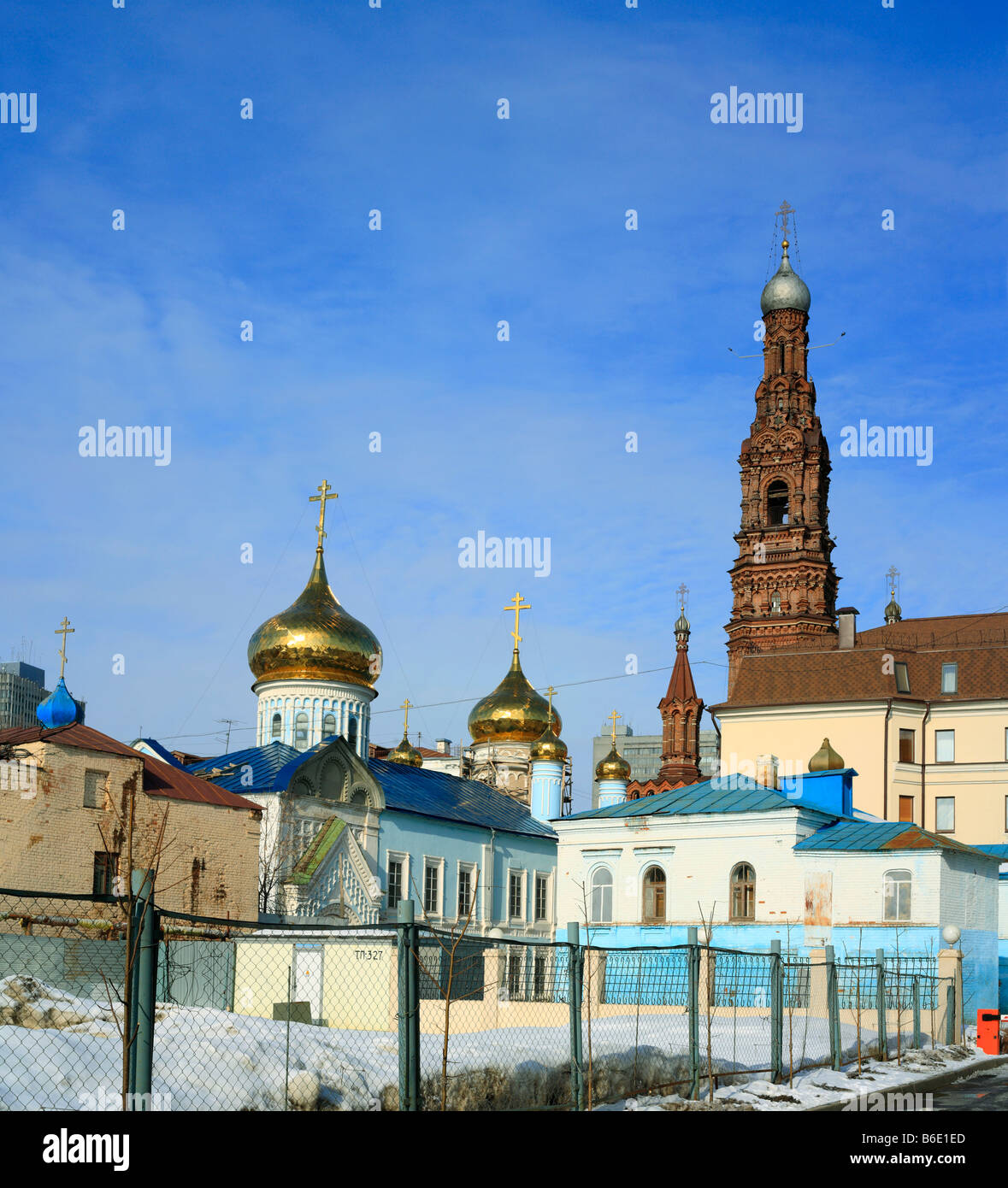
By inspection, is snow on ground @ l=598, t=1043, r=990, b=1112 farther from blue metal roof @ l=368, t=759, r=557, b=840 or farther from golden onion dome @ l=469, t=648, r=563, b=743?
golden onion dome @ l=469, t=648, r=563, b=743

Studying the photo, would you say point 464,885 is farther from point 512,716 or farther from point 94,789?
point 94,789

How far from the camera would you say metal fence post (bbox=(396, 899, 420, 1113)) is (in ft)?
30.6

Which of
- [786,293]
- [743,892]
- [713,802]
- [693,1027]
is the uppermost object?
[786,293]

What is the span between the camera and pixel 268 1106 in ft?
33.6

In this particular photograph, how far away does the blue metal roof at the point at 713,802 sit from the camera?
30.7m

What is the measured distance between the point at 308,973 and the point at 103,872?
7.23m

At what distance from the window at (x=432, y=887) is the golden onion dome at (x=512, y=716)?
51.0 ft

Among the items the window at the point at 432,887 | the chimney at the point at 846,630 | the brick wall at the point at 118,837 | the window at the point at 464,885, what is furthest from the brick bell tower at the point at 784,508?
the brick wall at the point at 118,837

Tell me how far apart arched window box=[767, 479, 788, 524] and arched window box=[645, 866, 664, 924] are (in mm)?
48864

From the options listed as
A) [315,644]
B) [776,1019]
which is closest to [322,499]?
[315,644]

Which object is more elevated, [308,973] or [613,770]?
[613,770]

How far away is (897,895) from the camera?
28.2 m

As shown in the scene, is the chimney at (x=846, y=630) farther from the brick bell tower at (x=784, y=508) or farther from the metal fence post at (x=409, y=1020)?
the metal fence post at (x=409, y=1020)
